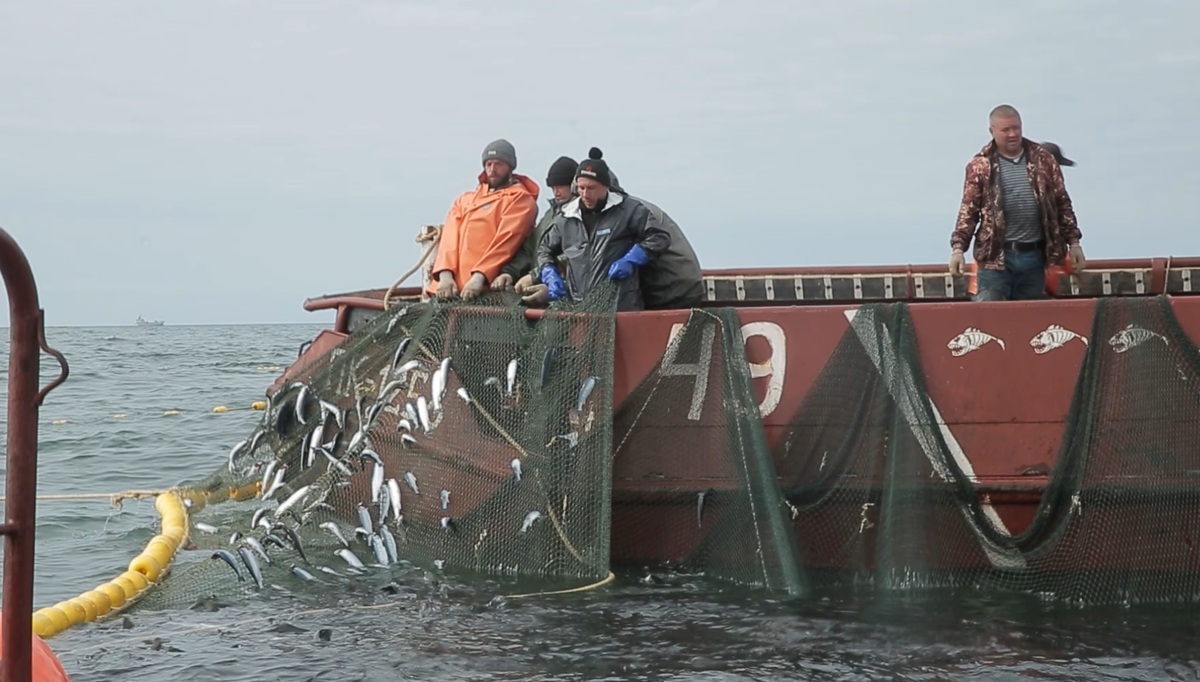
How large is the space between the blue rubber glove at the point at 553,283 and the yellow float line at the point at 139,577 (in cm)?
316

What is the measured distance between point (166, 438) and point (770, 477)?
560 inches

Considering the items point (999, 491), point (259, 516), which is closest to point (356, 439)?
point (259, 516)

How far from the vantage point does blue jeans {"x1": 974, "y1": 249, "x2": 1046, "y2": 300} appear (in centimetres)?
896

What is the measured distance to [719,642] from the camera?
7207mm

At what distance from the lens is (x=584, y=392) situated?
8.17 m

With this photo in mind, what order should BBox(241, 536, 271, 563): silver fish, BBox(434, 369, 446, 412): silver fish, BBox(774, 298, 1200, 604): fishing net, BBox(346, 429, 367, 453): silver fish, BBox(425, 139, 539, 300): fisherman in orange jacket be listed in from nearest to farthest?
BBox(774, 298, 1200, 604): fishing net → BBox(241, 536, 271, 563): silver fish → BBox(434, 369, 446, 412): silver fish → BBox(346, 429, 367, 453): silver fish → BBox(425, 139, 539, 300): fisherman in orange jacket

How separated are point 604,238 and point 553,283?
49 centimetres

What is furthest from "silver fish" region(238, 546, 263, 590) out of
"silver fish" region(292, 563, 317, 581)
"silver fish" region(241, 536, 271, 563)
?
"silver fish" region(292, 563, 317, 581)

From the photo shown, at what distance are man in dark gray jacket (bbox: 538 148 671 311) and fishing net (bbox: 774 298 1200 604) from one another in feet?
5.27

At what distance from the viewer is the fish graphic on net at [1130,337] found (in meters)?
7.64

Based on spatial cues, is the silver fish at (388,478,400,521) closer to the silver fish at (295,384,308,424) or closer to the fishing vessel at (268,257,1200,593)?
the silver fish at (295,384,308,424)

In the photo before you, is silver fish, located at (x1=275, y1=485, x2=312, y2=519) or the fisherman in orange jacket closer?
silver fish, located at (x1=275, y1=485, x2=312, y2=519)

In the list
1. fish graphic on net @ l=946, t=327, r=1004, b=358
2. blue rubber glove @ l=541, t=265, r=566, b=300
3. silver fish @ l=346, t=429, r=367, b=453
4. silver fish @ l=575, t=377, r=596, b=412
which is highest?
blue rubber glove @ l=541, t=265, r=566, b=300

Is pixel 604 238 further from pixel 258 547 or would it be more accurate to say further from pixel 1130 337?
pixel 1130 337
